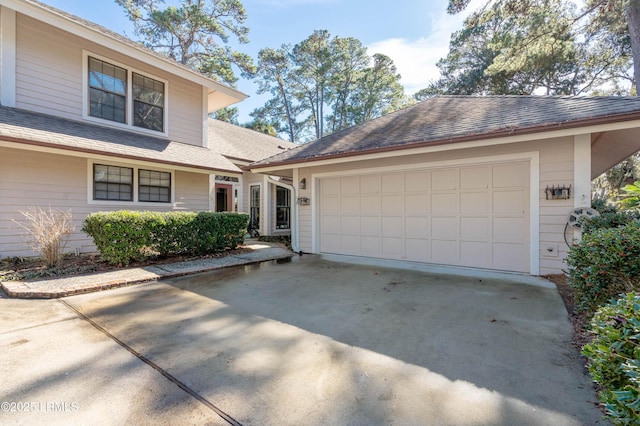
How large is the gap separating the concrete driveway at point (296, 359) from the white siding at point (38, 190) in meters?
3.31

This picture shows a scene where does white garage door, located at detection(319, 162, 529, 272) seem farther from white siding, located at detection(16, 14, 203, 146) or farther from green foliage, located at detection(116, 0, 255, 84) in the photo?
green foliage, located at detection(116, 0, 255, 84)

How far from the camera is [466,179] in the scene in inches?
235

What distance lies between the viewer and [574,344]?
289 centimetres

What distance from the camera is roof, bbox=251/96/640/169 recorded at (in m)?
→ 4.57

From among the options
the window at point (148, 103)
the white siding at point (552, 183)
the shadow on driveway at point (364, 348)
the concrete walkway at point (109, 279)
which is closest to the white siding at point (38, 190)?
the window at point (148, 103)

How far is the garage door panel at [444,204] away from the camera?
6090 mm

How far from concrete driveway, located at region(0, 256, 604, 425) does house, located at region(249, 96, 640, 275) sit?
1423mm

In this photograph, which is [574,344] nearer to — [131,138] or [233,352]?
[233,352]

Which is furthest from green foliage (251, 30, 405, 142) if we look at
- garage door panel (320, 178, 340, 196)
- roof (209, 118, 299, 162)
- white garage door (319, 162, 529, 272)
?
white garage door (319, 162, 529, 272)

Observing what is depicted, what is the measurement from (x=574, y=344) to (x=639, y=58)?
1264cm

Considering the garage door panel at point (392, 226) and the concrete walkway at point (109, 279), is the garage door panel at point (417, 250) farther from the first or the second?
the concrete walkway at point (109, 279)

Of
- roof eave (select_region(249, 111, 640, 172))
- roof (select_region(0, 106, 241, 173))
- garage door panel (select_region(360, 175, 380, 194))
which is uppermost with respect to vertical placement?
roof (select_region(0, 106, 241, 173))

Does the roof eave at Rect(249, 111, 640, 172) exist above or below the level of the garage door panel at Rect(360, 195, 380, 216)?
above

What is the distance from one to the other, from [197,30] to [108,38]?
12548 millimetres
